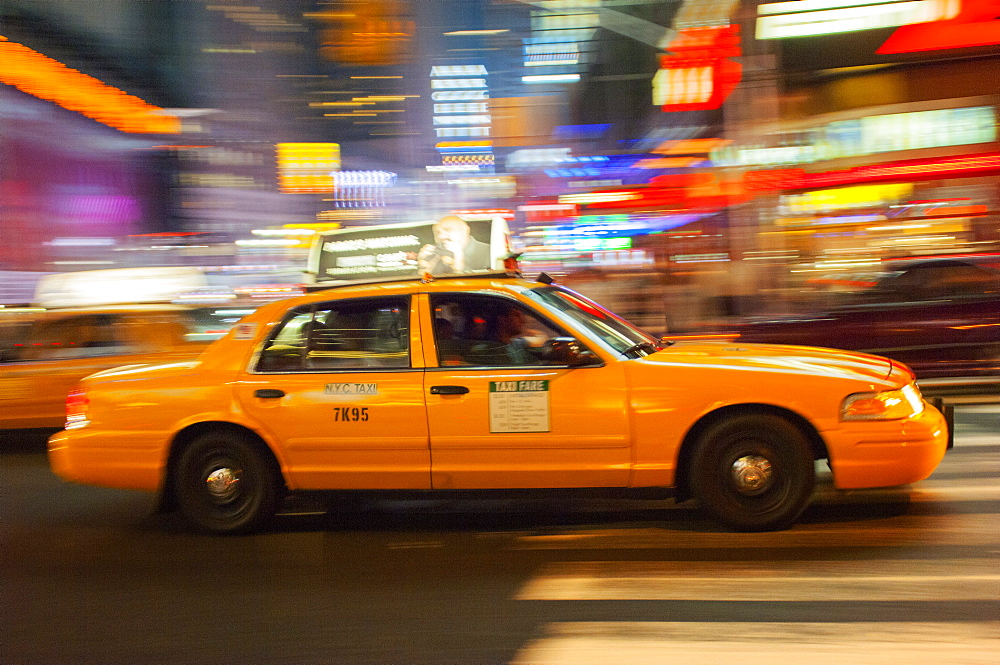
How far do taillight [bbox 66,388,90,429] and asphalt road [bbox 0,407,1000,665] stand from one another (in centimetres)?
73

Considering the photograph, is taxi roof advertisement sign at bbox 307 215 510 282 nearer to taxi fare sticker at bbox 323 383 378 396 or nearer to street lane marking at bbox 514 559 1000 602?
taxi fare sticker at bbox 323 383 378 396

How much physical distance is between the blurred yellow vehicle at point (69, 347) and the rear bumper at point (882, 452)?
6.49 metres

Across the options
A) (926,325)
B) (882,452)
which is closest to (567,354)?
(882,452)

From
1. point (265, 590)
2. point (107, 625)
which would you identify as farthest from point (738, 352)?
point (107, 625)

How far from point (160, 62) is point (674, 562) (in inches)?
2071

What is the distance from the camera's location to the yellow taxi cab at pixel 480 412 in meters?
4.69

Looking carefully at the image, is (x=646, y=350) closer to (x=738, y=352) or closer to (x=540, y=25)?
(x=738, y=352)

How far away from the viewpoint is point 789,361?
4.89 m

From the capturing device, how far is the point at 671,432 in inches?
187

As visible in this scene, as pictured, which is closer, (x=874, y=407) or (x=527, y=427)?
(x=874, y=407)

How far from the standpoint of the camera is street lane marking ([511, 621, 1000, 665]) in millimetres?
3232

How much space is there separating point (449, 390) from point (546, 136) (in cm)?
4301

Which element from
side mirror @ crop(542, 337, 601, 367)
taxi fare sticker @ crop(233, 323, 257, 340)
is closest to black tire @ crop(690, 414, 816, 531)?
side mirror @ crop(542, 337, 601, 367)

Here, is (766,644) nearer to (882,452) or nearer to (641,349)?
(882,452)
